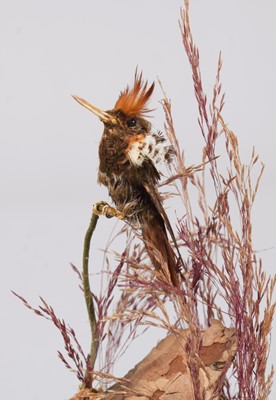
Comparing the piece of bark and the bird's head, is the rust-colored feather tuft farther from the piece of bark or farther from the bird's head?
the piece of bark

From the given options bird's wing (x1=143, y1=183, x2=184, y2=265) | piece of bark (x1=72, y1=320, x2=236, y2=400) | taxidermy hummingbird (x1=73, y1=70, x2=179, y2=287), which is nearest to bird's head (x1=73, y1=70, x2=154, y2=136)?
taxidermy hummingbird (x1=73, y1=70, x2=179, y2=287)

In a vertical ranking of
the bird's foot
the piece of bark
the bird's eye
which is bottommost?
the piece of bark

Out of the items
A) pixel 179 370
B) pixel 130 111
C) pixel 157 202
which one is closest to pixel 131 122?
pixel 130 111

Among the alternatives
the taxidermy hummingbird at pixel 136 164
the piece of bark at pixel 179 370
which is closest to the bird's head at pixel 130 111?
the taxidermy hummingbird at pixel 136 164

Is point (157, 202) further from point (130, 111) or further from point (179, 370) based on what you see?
point (179, 370)

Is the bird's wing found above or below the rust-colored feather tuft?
below

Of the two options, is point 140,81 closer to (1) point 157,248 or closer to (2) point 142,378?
(1) point 157,248

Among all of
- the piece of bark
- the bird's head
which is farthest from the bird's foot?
the piece of bark

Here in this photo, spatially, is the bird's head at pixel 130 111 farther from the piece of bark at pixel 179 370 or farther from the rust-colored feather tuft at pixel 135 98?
the piece of bark at pixel 179 370
